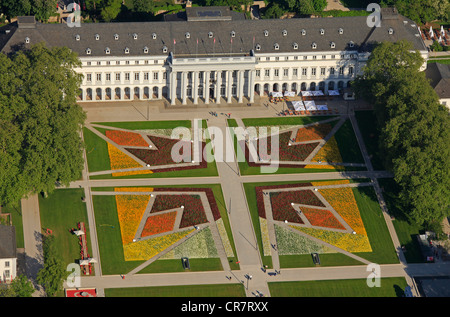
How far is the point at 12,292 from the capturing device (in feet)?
625
